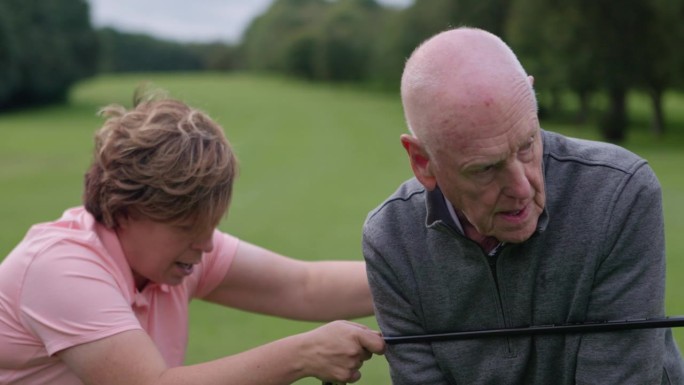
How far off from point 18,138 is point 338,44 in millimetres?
51022

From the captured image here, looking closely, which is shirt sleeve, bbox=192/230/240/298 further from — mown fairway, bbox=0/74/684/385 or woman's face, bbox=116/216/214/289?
mown fairway, bbox=0/74/684/385

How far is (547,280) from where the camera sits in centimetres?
299

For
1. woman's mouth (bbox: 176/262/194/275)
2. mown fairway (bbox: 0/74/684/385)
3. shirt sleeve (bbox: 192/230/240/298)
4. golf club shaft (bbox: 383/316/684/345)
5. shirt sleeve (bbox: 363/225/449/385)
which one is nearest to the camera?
golf club shaft (bbox: 383/316/684/345)

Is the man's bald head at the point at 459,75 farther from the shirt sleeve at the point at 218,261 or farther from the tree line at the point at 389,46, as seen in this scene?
the shirt sleeve at the point at 218,261

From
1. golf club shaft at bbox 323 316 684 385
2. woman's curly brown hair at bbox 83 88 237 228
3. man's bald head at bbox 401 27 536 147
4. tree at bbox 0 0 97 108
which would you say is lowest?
tree at bbox 0 0 97 108

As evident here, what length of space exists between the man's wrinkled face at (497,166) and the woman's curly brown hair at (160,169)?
1.05 m

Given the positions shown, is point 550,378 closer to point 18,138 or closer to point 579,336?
point 579,336

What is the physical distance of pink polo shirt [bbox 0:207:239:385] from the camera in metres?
3.43

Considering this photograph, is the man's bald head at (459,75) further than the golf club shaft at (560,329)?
No

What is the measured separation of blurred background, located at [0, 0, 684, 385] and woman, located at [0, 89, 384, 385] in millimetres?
666

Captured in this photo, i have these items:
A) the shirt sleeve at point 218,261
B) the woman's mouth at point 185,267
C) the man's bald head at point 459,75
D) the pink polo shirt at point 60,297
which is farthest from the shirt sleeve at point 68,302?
the man's bald head at point 459,75

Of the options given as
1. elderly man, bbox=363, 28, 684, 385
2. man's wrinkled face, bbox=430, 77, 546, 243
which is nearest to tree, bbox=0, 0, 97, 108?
elderly man, bbox=363, 28, 684, 385

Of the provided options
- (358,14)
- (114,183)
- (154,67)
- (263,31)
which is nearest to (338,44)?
(358,14)

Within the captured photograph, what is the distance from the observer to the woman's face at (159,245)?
12.1ft
